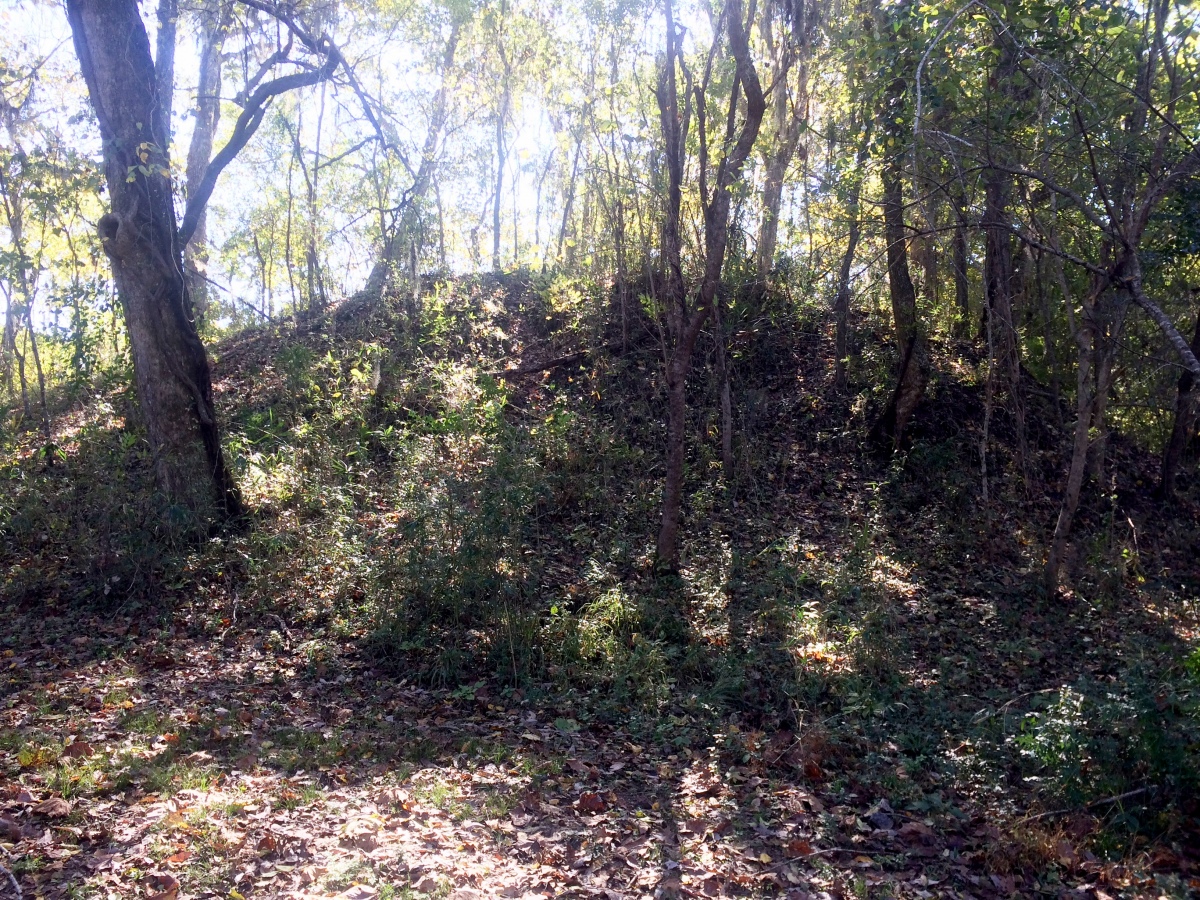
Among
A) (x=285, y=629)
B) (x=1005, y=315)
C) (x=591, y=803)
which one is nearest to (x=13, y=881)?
(x=591, y=803)

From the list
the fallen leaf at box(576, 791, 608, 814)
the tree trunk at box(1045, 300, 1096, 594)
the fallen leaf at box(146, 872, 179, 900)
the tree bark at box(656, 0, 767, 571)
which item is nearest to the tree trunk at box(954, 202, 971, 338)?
the tree trunk at box(1045, 300, 1096, 594)

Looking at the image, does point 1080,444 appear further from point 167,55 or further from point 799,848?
point 167,55

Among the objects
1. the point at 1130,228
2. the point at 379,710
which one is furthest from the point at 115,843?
the point at 1130,228

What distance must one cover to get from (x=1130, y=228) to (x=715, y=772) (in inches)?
213

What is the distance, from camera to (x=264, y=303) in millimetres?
23125

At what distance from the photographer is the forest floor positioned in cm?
468

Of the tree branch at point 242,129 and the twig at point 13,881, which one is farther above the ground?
the tree branch at point 242,129

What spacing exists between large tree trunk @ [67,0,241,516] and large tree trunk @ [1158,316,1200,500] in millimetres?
12003

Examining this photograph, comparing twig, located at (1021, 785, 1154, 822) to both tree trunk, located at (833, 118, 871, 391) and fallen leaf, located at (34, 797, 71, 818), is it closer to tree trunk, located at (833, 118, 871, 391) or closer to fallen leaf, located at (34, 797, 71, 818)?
fallen leaf, located at (34, 797, 71, 818)

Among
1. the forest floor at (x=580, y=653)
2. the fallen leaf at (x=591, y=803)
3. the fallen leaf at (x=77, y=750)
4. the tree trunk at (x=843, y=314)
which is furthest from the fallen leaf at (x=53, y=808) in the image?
the tree trunk at (x=843, y=314)

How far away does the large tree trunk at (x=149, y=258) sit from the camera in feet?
30.1

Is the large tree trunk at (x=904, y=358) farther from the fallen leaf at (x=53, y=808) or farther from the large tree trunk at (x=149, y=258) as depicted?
the fallen leaf at (x=53, y=808)

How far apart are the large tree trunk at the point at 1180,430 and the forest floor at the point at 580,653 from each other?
14.4 inches

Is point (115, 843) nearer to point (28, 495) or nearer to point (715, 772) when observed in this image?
point (715, 772)
